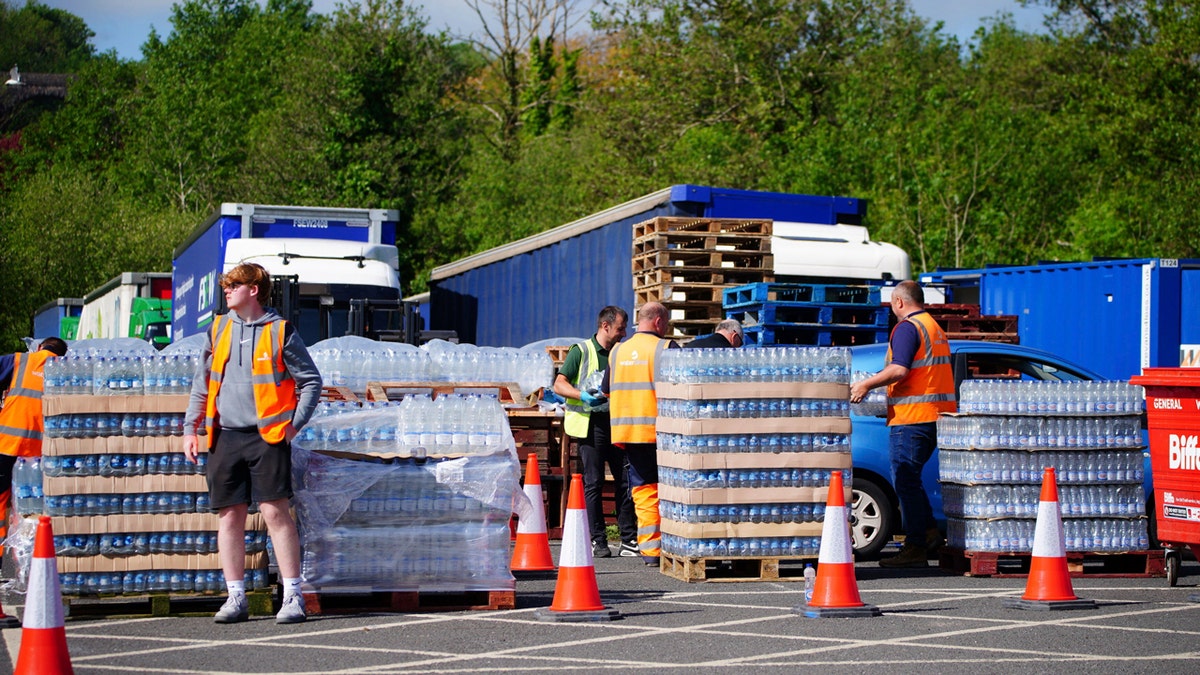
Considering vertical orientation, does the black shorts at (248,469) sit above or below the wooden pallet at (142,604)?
above

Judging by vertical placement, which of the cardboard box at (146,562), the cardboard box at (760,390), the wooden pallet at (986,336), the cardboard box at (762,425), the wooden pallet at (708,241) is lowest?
the cardboard box at (146,562)

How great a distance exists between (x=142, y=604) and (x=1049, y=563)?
17.2 ft

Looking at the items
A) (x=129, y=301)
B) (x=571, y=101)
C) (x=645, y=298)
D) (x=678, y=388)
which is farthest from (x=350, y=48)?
(x=678, y=388)

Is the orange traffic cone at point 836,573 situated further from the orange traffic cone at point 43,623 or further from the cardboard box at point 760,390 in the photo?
the orange traffic cone at point 43,623

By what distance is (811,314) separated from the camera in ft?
47.7

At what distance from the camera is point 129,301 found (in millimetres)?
33406

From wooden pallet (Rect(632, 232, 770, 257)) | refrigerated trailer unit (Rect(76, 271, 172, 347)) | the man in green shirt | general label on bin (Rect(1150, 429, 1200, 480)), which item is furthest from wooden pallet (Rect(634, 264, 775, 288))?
refrigerated trailer unit (Rect(76, 271, 172, 347))

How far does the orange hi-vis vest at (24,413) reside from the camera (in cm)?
1048

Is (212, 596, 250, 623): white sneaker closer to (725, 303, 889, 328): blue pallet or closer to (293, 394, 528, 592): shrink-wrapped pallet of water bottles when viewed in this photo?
(293, 394, 528, 592): shrink-wrapped pallet of water bottles

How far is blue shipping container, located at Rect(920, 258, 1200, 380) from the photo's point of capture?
1727 cm

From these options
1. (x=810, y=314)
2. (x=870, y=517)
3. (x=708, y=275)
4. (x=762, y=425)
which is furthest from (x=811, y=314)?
(x=762, y=425)

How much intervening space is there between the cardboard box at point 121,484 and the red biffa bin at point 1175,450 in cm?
599

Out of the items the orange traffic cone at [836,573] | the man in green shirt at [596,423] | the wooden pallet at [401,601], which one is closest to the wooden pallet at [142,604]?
the wooden pallet at [401,601]

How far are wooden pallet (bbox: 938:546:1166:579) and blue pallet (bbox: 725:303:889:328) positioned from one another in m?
4.07
